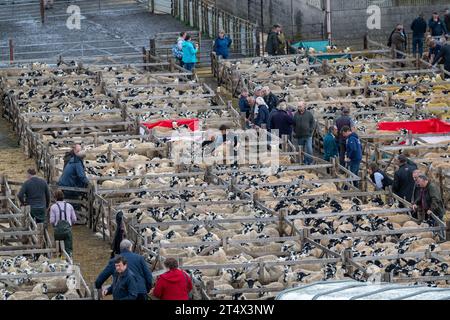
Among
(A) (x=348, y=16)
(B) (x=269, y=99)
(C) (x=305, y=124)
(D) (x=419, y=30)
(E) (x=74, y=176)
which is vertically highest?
(A) (x=348, y=16)

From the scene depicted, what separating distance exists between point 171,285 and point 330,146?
11908 millimetres

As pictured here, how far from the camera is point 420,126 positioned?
139 ft

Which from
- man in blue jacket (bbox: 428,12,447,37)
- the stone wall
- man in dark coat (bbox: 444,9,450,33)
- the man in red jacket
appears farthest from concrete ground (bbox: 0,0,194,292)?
the man in red jacket

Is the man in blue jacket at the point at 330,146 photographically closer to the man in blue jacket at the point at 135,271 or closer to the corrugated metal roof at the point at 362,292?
the man in blue jacket at the point at 135,271

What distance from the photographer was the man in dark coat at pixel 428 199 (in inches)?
1325

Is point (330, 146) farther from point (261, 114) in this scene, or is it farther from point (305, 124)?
point (261, 114)

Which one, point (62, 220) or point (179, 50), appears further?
point (179, 50)

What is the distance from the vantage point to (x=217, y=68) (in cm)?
5081

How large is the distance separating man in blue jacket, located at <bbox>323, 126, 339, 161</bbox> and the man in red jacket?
1157 centimetres

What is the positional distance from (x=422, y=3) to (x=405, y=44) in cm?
361

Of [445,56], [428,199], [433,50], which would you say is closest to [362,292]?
[428,199]
